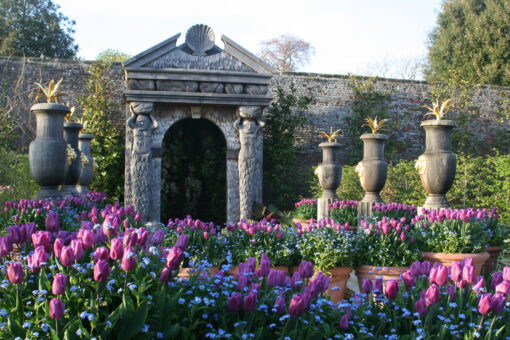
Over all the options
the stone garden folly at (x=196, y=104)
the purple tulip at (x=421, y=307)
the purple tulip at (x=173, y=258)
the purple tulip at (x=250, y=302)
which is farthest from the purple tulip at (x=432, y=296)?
the stone garden folly at (x=196, y=104)

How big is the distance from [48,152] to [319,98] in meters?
9.57

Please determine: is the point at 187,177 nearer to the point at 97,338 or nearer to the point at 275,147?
the point at 275,147

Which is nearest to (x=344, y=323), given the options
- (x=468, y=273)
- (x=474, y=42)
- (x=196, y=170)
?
(x=468, y=273)

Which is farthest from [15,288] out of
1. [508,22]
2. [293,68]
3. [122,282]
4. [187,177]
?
[293,68]

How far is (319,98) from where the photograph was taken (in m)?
14.3

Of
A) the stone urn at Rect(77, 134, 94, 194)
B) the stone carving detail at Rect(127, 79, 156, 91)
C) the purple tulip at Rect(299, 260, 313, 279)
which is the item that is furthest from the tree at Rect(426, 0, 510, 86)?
the purple tulip at Rect(299, 260, 313, 279)

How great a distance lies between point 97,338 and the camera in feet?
5.62

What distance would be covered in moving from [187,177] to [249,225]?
272 inches

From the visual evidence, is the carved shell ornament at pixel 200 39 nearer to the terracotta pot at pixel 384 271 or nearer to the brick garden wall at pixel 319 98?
the brick garden wall at pixel 319 98

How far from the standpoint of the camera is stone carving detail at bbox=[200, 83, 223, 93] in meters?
9.02

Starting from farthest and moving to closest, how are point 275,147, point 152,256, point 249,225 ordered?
point 275,147 < point 249,225 < point 152,256

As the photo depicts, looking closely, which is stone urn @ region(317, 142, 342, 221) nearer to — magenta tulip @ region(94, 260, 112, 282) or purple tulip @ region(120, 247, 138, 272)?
purple tulip @ region(120, 247, 138, 272)

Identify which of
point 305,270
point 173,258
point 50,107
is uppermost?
point 50,107

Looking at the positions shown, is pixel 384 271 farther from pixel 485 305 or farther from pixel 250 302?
pixel 250 302
